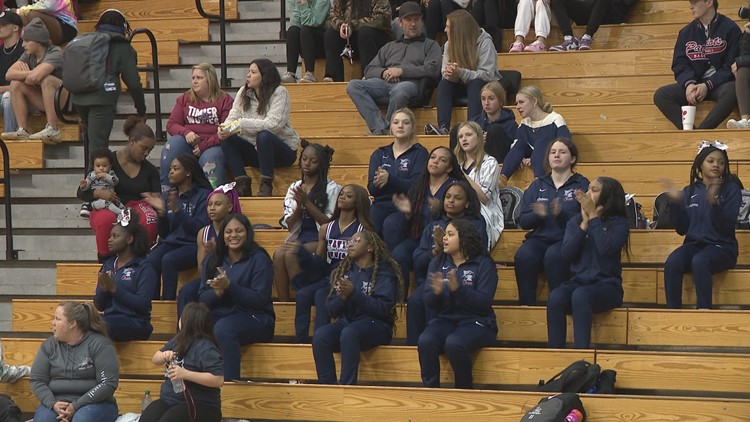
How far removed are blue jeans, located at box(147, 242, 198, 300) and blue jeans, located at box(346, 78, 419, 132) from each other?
6.31ft

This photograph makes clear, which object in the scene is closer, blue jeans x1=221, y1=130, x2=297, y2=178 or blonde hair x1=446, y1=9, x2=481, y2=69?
blue jeans x1=221, y1=130, x2=297, y2=178

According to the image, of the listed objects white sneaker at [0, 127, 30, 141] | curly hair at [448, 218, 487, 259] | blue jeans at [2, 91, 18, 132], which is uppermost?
blue jeans at [2, 91, 18, 132]

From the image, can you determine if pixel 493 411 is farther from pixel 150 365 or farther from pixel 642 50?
pixel 642 50

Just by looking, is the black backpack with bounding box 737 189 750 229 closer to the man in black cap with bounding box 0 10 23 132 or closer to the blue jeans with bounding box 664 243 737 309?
the blue jeans with bounding box 664 243 737 309

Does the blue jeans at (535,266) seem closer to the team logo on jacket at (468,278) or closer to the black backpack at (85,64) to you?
the team logo on jacket at (468,278)

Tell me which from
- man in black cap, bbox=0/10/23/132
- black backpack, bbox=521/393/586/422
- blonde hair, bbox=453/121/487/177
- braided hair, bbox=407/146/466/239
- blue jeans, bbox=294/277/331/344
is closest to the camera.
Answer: black backpack, bbox=521/393/586/422

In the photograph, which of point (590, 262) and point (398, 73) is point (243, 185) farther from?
point (590, 262)

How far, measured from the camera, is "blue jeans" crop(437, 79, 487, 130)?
1020 centimetres

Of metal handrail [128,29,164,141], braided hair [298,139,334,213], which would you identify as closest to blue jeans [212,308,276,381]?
braided hair [298,139,334,213]

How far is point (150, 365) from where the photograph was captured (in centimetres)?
873

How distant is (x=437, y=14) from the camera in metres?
11.5

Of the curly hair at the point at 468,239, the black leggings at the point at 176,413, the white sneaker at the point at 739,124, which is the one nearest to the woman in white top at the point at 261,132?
the curly hair at the point at 468,239

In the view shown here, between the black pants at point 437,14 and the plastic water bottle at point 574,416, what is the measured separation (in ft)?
16.1

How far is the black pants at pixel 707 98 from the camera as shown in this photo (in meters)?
9.91
